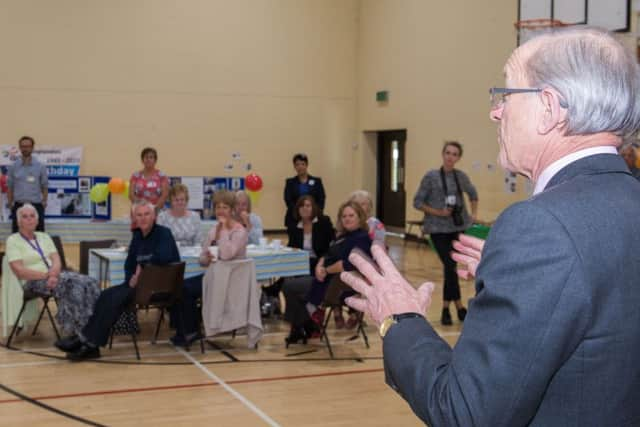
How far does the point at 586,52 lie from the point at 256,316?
558cm

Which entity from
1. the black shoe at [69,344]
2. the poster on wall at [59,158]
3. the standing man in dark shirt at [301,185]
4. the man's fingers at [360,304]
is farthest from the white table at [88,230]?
the man's fingers at [360,304]

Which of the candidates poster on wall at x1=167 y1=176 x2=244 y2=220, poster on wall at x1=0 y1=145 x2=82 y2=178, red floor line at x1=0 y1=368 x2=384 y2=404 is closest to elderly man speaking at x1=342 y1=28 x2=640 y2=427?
red floor line at x1=0 y1=368 x2=384 y2=404

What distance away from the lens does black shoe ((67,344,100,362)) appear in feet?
20.3

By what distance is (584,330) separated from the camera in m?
1.07

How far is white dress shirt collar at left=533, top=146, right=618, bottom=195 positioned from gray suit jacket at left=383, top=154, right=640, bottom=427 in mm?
58

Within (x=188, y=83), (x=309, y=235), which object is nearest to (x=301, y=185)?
(x=309, y=235)

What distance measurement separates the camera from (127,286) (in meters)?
6.48

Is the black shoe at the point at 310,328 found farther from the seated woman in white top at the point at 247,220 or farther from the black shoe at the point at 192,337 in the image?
the seated woman in white top at the point at 247,220

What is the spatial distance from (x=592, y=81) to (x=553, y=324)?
14.8 inches

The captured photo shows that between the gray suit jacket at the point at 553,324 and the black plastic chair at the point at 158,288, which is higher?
A: the gray suit jacket at the point at 553,324

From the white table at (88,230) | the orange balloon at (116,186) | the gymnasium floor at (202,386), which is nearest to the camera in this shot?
the gymnasium floor at (202,386)

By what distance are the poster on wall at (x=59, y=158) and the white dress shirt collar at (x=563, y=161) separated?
1408cm

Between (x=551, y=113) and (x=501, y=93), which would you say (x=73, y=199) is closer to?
(x=501, y=93)

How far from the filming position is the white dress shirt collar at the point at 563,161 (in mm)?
1204
